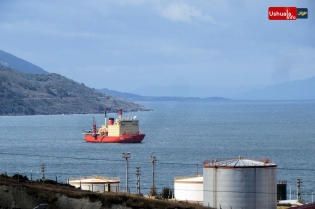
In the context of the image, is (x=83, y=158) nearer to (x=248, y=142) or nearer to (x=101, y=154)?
(x=101, y=154)

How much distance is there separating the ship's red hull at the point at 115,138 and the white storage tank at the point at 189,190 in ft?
272

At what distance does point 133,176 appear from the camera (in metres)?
71.5

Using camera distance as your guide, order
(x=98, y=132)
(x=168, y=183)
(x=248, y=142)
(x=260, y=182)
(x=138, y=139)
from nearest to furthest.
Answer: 1. (x=260, y=182)
2. (x=168, y=183)
3. (x=248, y=142)
4. (x=138, y=139)
5. (x=98, y=132)

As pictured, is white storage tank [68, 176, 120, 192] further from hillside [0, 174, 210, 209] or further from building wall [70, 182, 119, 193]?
hillside [0, 174, 210, 209]

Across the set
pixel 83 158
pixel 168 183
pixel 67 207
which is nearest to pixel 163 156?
pixel 83 158

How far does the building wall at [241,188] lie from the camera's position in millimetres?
37875

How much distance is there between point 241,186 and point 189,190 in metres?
6.38

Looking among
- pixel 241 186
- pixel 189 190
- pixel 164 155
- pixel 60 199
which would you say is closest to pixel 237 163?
pixel 241 186

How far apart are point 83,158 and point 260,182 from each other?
57165 millimetres

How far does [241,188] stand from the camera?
124 feet

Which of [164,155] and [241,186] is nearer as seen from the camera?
[241,186]

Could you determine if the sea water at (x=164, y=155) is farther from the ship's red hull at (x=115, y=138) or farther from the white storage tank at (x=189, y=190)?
the white storage tank at (x=189, y=190)

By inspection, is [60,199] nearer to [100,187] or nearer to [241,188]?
[241,188]

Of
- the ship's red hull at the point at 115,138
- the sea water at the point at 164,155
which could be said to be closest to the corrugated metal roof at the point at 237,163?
the sea water at the point at 164,155
